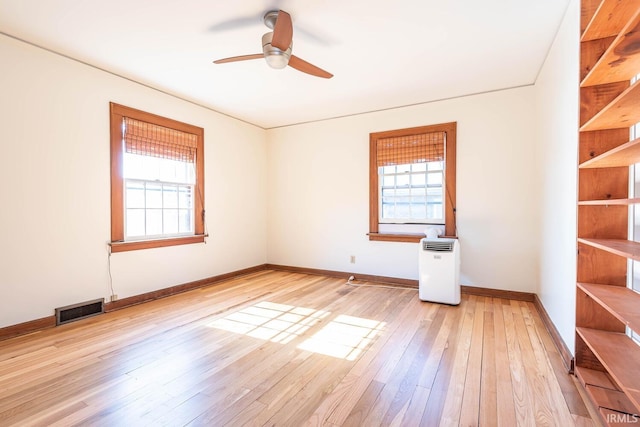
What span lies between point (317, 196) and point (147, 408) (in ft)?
12.5

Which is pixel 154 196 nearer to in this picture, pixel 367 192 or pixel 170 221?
pixel 170 221

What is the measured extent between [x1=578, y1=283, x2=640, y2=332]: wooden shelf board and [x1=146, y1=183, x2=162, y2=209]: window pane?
4.25m

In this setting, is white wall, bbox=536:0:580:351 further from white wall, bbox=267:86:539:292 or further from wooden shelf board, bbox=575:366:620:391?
white wall, bbox=267:86:539:292

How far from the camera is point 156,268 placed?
380cm

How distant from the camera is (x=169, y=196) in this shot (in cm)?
405

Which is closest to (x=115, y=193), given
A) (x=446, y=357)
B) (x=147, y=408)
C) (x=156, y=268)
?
(x=156, y=268)

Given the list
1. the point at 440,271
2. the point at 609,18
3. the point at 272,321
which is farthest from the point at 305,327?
the point at 609,18

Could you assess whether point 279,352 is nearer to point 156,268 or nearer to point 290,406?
point 290,406

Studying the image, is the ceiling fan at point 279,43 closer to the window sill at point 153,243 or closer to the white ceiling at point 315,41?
the white ceiling at point 315,41

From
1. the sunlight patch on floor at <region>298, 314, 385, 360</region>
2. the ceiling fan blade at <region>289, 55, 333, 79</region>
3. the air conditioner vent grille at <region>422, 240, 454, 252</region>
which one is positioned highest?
the ceiling fan blade at <region>289, 55, 333, 79</region>

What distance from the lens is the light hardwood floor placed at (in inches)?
64.9

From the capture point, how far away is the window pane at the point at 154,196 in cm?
380

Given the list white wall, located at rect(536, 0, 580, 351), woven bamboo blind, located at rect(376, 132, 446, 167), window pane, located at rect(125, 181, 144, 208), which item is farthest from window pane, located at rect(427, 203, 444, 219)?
window pane, located at rect(125, 181, 144, 208)

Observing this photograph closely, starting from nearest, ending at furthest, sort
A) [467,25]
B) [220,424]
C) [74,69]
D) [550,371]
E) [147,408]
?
[220,424], [147,408], [550,371], [467,25], [74,69]
